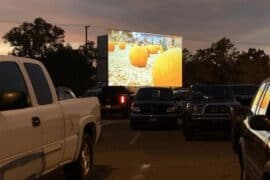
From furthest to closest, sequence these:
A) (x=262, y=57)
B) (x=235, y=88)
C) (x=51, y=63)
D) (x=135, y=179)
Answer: (x=262, y=57) < (x=51, y=63) < (x=235, y=88) < (x=135, y=179)

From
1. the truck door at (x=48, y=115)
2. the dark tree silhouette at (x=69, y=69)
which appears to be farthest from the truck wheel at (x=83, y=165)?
the dark tree silhouette at (x=69, y=69)

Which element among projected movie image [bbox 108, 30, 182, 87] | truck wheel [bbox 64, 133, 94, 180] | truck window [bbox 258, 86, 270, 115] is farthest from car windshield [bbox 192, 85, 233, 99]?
projected movie image [bbox 108, 30, 182, 87]

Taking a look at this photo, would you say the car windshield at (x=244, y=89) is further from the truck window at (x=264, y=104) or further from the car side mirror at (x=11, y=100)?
the car side mirror at (x=11, y=100)

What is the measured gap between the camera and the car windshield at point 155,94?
89.2 feet

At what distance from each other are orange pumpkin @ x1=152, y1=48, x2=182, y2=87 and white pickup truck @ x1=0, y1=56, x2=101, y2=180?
51.3 metres

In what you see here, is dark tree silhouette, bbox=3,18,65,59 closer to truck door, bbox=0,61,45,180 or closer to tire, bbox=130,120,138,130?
tire, bbox=130,120,138,130

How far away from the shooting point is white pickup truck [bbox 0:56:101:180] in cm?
731

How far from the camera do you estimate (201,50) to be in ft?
391

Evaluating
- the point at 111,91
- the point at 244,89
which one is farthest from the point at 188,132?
the point at 111,91

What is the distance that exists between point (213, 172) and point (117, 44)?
156ft

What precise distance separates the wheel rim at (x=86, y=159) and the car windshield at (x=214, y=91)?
1015 centimetres

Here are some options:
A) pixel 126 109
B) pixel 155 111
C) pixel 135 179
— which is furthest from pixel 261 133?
pixel 126 109

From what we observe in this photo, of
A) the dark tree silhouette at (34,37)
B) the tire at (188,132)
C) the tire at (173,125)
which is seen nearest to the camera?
the tire at (188,132)

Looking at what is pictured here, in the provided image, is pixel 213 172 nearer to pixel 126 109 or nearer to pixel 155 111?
pixel 155 111
